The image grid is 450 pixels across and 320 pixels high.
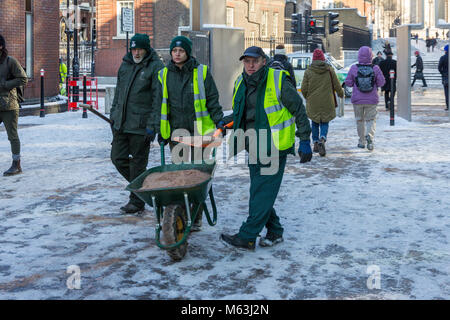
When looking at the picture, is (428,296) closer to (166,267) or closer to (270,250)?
(270,250)

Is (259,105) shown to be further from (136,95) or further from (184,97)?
(136,95)

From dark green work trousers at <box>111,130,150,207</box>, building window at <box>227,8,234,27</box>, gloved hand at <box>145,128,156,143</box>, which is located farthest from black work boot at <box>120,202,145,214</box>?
building window at <box>227,8,234,27</box>

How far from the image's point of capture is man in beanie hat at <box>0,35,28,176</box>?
9.28 m

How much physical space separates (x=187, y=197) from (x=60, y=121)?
43.3 feet

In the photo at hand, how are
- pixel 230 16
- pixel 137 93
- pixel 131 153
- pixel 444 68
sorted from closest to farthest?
1. pixel 137 93
2. pixel 131 153
3. pixel 444 68
4. pixel 230 16

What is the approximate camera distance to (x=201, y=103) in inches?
242

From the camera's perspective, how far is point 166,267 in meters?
5.25

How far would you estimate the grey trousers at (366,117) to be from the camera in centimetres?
1172

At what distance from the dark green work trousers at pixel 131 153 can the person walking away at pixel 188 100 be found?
2.51 ft

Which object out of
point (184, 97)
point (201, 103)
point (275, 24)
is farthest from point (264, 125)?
point (275, 24)

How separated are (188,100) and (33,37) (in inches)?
607

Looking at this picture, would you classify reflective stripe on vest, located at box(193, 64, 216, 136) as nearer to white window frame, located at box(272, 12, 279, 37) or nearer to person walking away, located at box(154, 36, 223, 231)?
person walking away, located at box(154, 36, 223, 231)

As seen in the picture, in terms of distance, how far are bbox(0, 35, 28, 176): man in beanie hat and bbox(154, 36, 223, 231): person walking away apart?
3.92m
